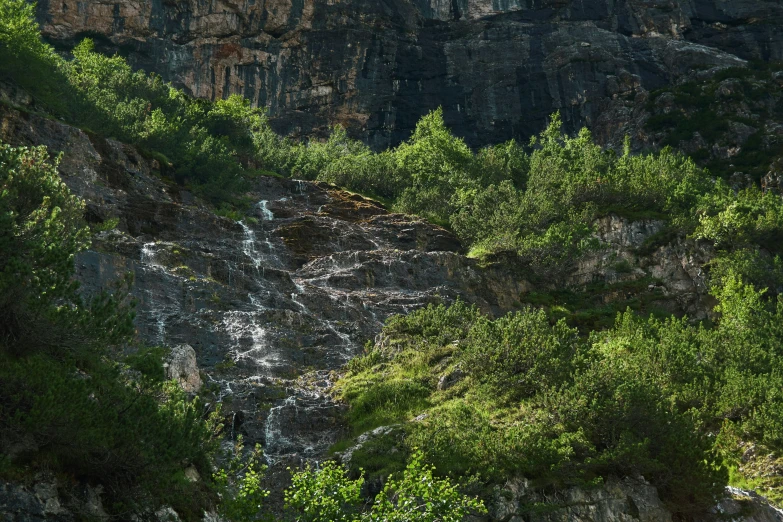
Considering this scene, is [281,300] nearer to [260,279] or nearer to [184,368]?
[260,279]

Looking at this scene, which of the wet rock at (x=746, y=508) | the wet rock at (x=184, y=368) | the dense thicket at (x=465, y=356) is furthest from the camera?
the wet rock at (x=184, y=368)

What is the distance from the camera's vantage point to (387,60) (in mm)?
88562

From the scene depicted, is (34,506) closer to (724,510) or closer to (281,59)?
(724,510)

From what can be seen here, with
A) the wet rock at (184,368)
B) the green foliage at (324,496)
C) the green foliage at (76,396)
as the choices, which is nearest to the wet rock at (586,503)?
the green foliage at (324,496)

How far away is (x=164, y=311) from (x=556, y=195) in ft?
100

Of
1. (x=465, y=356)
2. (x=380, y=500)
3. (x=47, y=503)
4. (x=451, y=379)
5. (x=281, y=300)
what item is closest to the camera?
(x=47, y=503)

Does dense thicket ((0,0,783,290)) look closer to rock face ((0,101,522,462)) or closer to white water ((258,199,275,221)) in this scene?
white water ((258,199,275,221))

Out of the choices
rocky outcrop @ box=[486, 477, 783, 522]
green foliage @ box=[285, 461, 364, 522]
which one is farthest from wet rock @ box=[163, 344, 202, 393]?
rocky outcrop @ box=[486, 477, 783, 522]

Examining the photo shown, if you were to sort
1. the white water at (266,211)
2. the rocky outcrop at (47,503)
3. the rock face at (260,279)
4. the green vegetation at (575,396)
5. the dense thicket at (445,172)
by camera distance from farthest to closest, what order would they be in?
the white water at (266,211)
the dense thicket at (445,172)
the rock face at (260,279)
the green vegetation at (575,396)
the rocky outcrop at (47,503)

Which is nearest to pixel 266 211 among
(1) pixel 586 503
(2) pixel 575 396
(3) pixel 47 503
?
(2) pixel 575 396

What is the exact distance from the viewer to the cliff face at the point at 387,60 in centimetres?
8550

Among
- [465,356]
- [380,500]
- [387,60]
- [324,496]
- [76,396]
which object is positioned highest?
[387,60]

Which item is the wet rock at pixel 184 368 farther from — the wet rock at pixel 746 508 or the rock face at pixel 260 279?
the wet rock at pixel 746 508

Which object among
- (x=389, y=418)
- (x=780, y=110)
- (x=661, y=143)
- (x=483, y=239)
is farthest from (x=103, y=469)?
(x=780, y=110)
